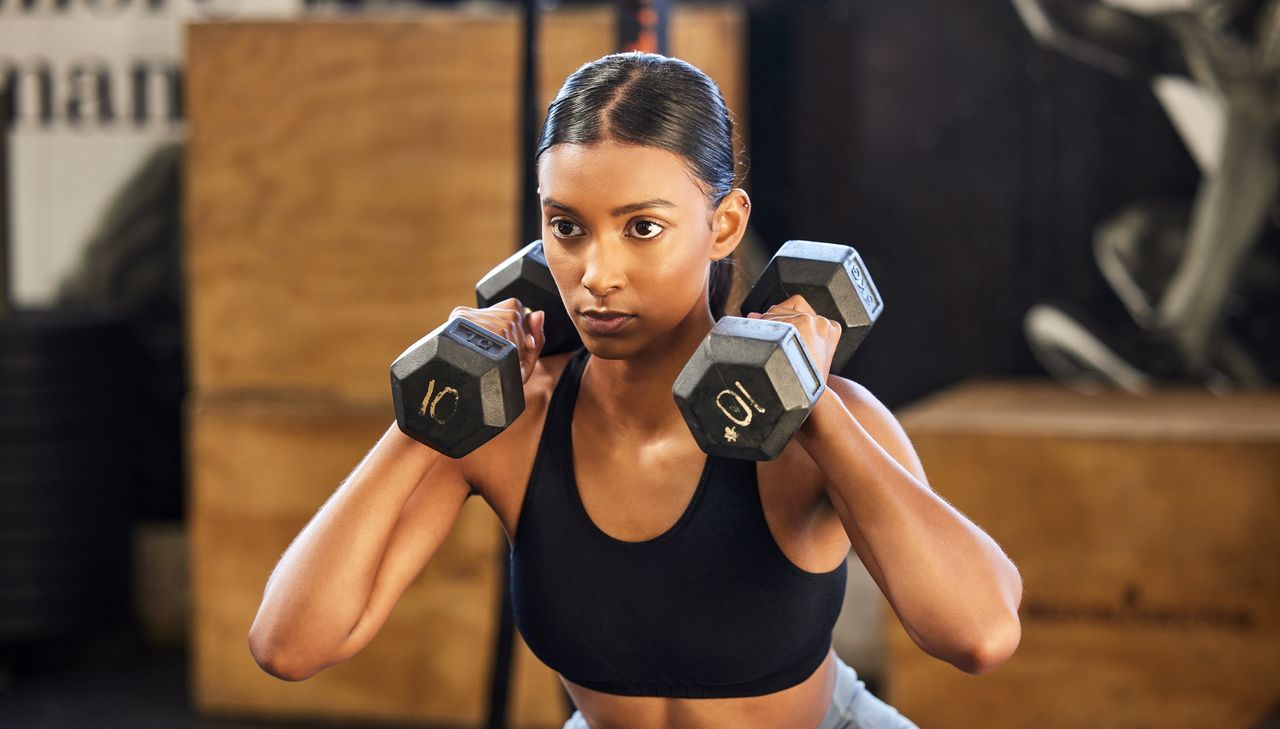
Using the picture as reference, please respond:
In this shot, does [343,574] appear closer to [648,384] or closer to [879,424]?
[648,384]

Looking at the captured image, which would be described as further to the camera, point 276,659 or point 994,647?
point 276,659

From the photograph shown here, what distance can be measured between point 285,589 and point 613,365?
36 cm

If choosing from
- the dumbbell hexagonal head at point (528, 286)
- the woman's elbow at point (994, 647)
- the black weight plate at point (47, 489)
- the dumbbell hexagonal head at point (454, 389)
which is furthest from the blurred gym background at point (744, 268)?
the woman's elbow at point (994, 647)

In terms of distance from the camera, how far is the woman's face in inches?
46.7

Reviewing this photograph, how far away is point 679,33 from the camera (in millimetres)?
2879

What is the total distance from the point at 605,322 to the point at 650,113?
0.60 feet

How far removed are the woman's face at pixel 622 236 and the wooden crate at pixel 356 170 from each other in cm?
170

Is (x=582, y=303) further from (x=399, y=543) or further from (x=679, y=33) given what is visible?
(x=679, y=33)

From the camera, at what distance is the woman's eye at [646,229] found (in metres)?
1.20

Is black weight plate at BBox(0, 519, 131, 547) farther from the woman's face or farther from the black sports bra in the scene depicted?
the woman's face

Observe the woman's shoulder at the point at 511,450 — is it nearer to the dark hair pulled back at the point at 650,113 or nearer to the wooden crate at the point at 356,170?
the dark hair pulled back at the point at 650,113

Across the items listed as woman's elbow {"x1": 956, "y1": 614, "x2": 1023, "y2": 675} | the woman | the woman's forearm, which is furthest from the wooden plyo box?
the woman's forearm

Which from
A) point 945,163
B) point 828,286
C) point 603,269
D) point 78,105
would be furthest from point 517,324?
point 78,105

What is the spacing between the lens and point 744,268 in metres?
2.76
